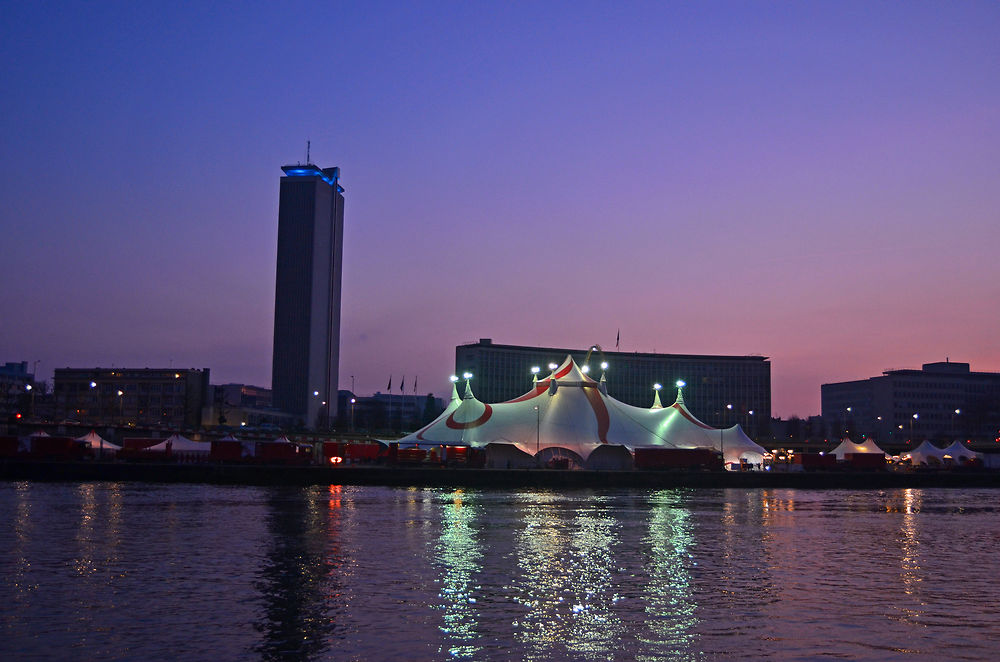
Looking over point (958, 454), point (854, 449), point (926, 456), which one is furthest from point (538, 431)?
point (958, 454)

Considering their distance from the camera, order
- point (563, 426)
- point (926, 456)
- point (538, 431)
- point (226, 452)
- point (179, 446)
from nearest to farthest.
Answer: point (538, 431)
point (563, 426)
point (226, 452)
point (179, 446)
point (926, 456)

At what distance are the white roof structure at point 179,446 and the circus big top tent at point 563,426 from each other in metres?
19.7

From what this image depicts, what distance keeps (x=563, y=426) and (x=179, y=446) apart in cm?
3330

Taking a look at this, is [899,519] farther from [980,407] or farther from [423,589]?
[980,407]

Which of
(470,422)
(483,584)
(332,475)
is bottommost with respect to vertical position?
(483,584)

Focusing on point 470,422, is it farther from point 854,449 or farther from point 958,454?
point 958,454

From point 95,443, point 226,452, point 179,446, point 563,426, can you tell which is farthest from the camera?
point 179,446

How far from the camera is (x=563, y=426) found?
250 ft

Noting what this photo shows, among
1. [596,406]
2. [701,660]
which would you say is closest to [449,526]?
[701,660]

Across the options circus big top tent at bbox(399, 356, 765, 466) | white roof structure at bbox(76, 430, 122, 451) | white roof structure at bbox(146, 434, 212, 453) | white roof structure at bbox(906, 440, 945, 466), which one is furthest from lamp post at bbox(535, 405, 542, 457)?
white roof structure at bbox(906, 440, 945, 466)

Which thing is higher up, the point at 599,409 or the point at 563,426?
the point at 599,409

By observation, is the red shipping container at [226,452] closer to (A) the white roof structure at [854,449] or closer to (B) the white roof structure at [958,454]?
(A) the white roof structure at [854,449]

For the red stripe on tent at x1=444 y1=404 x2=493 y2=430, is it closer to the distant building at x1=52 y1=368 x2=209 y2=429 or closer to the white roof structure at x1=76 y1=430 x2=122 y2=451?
the white roof structure at x1=76 y1=430 x2=122 y2=451

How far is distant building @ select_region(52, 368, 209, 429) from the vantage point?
187625mm
